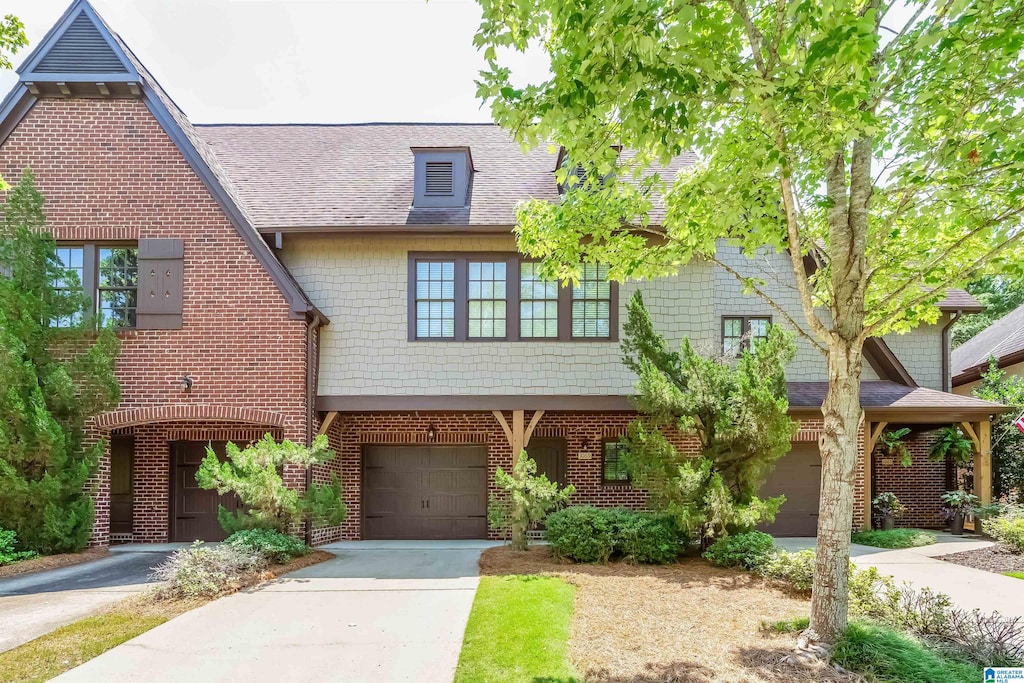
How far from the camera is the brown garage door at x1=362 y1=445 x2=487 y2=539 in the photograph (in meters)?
12.1

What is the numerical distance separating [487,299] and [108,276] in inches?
247

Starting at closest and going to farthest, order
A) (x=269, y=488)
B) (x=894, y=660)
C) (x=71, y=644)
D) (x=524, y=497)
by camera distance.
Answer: (x=894, y=660) < (x=71, y=644) < (x=269, y=488) < (x=524, y=497)

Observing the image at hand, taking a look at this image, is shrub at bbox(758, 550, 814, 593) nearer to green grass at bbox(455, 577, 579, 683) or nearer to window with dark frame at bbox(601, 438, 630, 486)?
green grass at bbox(455, 577, 579, 683)

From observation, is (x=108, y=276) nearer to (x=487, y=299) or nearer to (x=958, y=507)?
(x=487, y=299)

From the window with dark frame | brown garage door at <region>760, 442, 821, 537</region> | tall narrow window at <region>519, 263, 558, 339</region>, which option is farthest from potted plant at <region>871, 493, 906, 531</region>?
tall narrow window at <region>519, 263, 558, 339</region>

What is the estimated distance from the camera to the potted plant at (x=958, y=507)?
12.0 m

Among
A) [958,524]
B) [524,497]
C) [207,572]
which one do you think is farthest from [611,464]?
[207,572]

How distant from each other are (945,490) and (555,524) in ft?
31.4

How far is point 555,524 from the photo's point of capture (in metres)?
9.09

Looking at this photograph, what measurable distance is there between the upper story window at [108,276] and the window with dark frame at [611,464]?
8.56 meters

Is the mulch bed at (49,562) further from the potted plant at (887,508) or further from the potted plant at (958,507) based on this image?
the potted plant at (958,507)

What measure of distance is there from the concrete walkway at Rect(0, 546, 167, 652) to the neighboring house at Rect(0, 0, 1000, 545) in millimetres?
1499

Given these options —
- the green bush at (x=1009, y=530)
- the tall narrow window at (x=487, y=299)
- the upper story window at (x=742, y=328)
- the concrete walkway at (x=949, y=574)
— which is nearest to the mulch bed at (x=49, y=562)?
the tall narrow window at (x=487, y=299)

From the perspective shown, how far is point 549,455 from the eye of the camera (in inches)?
477
